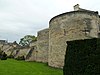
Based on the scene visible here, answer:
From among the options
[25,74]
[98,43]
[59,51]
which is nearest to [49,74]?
[25,74]

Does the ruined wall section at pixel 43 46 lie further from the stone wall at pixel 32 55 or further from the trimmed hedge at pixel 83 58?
the trimmed hedge at pixel 83 58

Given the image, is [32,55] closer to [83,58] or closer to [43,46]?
[43,46]

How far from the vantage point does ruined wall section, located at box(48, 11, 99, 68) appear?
18.8m

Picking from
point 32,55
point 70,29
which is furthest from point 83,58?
point 32,55

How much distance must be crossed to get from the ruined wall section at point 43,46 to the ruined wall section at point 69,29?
7.74 meters

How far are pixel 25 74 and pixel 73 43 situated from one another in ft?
18.0

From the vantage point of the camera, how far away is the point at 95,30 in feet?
63.3

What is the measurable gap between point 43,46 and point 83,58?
2077 centimetres

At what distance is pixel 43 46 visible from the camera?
30.7 m

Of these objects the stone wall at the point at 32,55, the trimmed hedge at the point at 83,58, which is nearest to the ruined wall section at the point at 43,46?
the stone wall at the point at 32,55

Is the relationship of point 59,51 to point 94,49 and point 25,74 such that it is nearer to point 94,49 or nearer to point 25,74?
point 25,74

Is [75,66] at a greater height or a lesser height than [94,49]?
lesser

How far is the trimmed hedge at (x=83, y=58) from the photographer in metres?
9.27

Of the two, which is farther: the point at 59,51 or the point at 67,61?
the point at 59,51
